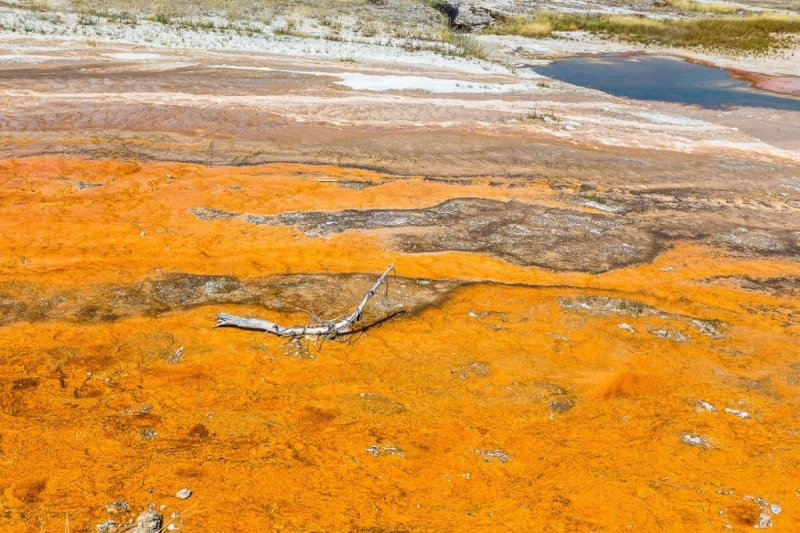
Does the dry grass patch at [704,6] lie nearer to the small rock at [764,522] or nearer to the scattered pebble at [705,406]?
the scattered pebble at [705,406]

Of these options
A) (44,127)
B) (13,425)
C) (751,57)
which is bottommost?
(13,425)

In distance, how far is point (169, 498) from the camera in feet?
13.5


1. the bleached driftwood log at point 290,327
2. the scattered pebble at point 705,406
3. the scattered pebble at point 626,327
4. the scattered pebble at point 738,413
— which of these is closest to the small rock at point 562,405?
the scattered pebble at point 705,406

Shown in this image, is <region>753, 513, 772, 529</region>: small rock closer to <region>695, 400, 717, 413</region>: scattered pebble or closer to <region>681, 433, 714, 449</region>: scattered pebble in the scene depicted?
<region>681, 433, 714, 449</region>: scattered pebble

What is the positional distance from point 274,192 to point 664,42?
3034 centimetres

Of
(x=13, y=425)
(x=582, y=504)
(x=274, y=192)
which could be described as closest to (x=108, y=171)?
(x=274, y=192)

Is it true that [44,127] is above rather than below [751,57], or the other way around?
below

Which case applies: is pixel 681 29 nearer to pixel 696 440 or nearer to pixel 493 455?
pixel 696 440

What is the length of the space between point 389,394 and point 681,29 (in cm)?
3874

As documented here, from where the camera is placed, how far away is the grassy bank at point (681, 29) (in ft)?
107

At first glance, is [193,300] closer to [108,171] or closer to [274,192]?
[274,192]

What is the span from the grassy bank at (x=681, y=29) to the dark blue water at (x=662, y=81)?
4.52 m

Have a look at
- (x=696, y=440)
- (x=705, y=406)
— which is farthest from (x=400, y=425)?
(x=705, y=406)

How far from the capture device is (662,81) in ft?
82.3
